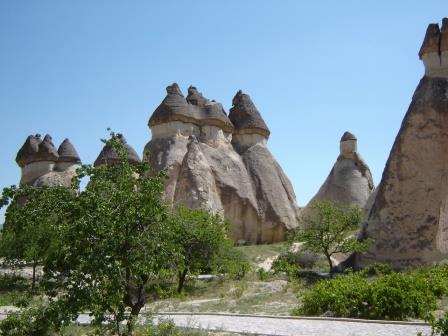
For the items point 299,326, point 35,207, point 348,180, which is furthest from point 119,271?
point 348,180

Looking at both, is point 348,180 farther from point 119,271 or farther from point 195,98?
point 119,271

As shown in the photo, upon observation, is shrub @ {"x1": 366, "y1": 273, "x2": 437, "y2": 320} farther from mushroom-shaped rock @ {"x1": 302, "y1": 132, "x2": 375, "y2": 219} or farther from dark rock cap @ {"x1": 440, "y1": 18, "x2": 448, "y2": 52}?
mushroom-shaped rock @ {"x1": 302, "y1": 132, "x2": 375, "y2": 219}

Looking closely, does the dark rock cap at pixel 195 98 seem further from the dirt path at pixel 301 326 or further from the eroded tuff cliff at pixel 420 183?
the dirt path at pixel 301 326

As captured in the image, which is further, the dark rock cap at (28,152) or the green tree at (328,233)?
the dark rock cap at (28,152)

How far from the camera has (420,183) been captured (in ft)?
57.7

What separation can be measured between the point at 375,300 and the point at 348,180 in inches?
868

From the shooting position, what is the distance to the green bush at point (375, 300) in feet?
32.4

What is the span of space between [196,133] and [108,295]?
69.7 ft

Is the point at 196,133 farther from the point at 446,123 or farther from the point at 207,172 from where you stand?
the point at 446,123

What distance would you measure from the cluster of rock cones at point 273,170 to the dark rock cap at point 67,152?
0.06 m

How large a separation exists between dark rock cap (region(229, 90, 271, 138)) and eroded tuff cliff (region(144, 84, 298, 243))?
6cm

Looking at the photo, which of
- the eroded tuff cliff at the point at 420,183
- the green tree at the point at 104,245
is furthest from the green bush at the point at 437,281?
the green tree at the point at 104,245

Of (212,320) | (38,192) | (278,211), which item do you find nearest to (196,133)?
(278,211)

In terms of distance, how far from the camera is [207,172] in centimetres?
2528
